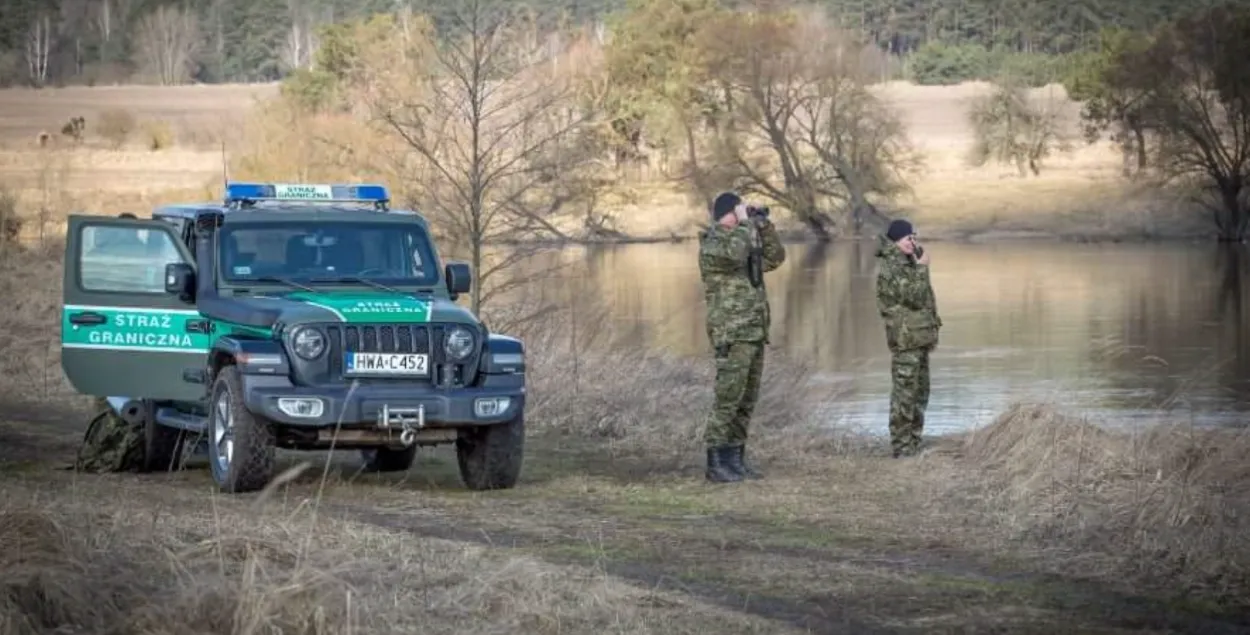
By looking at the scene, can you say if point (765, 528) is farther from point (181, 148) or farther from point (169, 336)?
point (181, 148)

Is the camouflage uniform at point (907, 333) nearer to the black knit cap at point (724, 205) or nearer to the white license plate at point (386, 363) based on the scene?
the black knit cap at point (724, 205)

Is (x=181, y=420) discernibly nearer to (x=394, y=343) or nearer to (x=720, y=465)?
(x=394, y=343)

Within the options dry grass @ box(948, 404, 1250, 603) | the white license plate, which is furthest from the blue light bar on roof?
dry grass @ box(948, 404, 1250, 603)

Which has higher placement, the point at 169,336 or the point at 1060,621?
the point at 169,336

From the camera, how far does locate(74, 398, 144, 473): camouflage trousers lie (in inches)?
561

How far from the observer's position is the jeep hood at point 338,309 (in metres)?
12.4

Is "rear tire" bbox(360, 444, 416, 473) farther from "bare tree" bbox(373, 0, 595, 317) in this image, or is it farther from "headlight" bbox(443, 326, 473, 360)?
"bare tree" bbox(373, 0, 595, 317)

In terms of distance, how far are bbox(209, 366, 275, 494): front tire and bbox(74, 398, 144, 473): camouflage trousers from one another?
5.38ft

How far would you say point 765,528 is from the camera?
11.4 meters

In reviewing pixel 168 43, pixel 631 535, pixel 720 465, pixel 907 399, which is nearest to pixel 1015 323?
pixel 907 399

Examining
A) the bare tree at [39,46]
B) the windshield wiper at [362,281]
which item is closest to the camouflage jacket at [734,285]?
the windshield wiper at [362,281]

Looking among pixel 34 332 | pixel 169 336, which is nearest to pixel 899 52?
pixel 34 332

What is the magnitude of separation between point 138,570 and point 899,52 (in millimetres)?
122317

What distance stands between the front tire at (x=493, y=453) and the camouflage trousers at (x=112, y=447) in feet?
8.09
